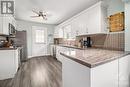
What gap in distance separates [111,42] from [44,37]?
18.0 feet

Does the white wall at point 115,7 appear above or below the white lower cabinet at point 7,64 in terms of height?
above

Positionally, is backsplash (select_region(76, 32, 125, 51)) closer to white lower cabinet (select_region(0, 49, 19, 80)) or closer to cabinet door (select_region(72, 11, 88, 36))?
cabinet door (select_region(72, 11, 88, 36))

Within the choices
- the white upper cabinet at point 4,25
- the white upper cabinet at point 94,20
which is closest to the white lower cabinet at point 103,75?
the white upper cabinet at point 94,20

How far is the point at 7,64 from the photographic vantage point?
3.04 metres

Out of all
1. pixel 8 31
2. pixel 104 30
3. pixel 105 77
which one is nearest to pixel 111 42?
pixel 104 30

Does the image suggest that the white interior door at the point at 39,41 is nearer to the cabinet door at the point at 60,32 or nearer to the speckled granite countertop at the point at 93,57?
the cabinet door at the point at 60,32

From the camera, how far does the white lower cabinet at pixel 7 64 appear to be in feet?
9.74

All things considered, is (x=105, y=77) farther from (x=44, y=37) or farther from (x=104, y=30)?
(x=44, y=37)

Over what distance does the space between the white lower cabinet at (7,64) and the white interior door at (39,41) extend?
12.5ft

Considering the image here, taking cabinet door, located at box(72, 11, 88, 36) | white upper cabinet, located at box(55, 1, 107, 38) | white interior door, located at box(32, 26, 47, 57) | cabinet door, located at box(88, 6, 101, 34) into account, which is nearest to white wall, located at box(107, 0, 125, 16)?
white upper cabinet, located at box(55, 1, 107, 38)

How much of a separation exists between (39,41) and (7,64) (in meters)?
4.20

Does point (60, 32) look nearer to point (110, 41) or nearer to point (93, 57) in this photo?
point (110, 41)

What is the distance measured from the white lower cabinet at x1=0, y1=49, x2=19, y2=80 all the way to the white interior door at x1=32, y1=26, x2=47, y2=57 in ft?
12.5

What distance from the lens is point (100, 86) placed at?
1.21m
